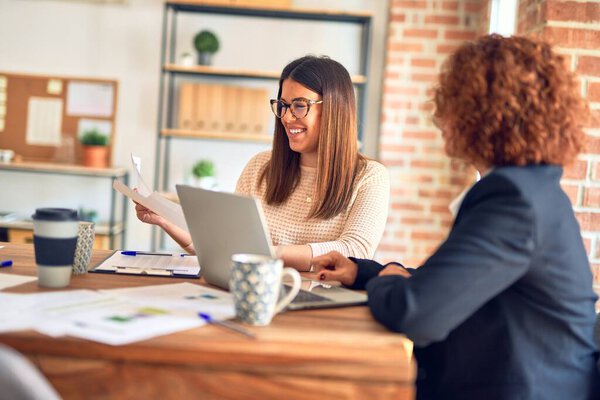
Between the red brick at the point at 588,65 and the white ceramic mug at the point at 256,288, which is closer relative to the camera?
the white ceramic mug at the point at 256,288

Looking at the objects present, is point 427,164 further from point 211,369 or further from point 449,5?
point 211,369

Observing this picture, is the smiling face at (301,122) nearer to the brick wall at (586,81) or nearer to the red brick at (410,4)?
the brick wall at (586,81)

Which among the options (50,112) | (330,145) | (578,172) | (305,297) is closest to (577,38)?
(578,172)

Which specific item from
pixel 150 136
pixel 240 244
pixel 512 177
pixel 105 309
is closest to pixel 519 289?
pixel 512 177

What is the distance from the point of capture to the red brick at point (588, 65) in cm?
211

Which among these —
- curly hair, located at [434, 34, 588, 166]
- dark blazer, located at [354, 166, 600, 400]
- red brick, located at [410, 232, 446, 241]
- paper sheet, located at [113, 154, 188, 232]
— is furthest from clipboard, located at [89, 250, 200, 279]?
red brick, located at [410, 232, 446, 241]

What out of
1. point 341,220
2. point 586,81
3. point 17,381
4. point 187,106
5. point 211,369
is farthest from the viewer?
point 187,106

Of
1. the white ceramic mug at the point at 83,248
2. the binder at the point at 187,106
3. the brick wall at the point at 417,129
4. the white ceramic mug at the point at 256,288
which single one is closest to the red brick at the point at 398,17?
the brick wall at the point at 417,129

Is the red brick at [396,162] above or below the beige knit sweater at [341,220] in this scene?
above

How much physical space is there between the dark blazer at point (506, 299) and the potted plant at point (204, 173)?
115 inches

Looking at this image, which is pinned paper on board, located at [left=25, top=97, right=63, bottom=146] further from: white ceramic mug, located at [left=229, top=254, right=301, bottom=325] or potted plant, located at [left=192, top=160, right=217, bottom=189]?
white ceramic mug, located at [left=229, top=254, right=301, bottom=325]

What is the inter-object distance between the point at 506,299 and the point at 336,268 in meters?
0.42

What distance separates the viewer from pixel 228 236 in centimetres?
133

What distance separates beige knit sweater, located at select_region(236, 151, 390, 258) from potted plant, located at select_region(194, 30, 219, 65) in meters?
2.12
